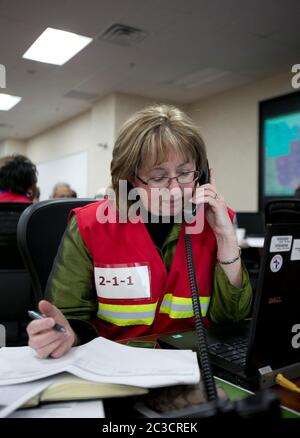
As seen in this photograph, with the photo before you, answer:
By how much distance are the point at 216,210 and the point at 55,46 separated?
4036mm

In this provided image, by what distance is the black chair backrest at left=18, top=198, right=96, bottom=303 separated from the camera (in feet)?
4.16

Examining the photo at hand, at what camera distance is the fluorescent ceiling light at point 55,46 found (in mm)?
4188

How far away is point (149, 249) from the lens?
43.1 inches

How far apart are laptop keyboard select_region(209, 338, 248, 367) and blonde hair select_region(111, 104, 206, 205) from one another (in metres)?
0.50

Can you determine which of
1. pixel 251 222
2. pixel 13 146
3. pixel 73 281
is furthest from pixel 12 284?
pixel 13 146

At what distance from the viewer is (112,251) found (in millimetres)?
1084

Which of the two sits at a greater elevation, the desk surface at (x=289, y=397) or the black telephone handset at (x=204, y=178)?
the black telephone handset at (x=204, y=178)

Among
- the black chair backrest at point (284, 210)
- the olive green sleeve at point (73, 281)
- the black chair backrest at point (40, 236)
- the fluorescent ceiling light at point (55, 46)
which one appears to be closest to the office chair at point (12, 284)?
the black chair backrest at point (40, 236)

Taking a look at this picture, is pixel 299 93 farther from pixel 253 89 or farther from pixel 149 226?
pixel 149 226

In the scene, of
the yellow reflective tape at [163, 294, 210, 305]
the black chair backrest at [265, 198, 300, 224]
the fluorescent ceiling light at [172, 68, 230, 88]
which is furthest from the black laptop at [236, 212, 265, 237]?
the yellow reflective tape at [163, 294, 210, 305]

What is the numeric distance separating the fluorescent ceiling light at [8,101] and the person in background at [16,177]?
13.8ft

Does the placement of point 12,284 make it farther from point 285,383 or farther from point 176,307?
point 285,383

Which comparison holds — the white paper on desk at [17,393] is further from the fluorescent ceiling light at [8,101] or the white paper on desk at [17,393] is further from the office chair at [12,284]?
the fluorescent ceiling light at [8,101]

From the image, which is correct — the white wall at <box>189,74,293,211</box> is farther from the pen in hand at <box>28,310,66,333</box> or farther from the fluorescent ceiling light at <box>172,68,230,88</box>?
the pen in hand at <box>28,310,66,333</box>
